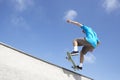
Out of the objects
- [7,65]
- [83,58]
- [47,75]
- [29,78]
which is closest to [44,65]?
[47,75]

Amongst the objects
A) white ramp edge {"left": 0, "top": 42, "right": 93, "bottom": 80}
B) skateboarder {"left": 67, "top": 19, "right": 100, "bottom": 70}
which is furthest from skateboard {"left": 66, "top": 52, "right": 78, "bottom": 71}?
white ramp edge {"left": 0, "top": 42, "right": 93, "bottom": 80}

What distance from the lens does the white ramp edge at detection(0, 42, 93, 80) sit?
8555mm

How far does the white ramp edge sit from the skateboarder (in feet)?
4.30

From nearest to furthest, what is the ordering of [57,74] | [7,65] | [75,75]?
[7,65] → [57,74] → [75,75]

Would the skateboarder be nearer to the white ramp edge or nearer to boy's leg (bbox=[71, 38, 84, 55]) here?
boy's leg (bbox=[71, 38, 84, 55])

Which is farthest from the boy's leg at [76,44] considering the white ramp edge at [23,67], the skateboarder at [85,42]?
the white ramp edge at [23,67]

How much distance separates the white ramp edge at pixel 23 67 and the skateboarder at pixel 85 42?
1.31 meters

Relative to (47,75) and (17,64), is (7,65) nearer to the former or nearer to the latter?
(17,64)

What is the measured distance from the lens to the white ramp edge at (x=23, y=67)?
855cm

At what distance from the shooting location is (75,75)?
11.1 meters

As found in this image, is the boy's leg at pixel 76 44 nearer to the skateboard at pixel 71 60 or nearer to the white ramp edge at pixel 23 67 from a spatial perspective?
the skateboard at pixel 71 60

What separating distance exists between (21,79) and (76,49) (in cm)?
316

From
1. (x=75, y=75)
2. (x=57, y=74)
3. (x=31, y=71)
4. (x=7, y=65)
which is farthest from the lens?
(x=75, y=75)

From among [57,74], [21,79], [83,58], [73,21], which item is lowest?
[21,79]
